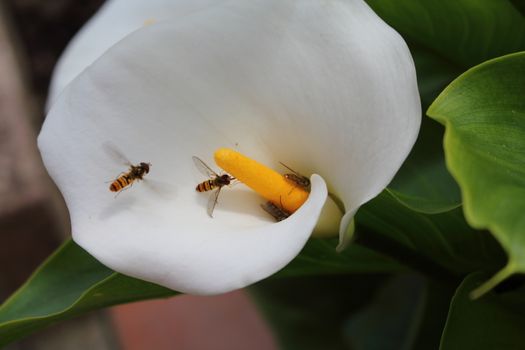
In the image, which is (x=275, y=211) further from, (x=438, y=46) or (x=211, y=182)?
(x=438, y=46)

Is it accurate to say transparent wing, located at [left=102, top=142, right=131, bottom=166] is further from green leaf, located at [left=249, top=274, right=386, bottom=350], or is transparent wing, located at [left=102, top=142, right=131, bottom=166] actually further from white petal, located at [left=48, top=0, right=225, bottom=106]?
green leaf, located at [left=249, top=274, right=386, bottom=350]

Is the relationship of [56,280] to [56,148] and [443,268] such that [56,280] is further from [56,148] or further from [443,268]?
[443,268]

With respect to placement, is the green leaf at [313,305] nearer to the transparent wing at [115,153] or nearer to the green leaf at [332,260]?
the green leaf at [332,260]

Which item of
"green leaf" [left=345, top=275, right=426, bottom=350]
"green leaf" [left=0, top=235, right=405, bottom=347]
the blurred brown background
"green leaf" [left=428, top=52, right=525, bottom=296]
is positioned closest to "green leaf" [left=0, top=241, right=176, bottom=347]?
"green leaf" [left=0, top=235, right=405, bottom=347]

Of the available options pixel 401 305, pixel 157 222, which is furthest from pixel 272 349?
pixel 157 222

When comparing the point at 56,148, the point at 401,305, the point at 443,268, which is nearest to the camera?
the point at 56,148

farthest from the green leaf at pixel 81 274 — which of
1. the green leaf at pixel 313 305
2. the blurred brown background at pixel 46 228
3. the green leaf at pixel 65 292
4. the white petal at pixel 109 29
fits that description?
the blurred brown background at pixel 46 228
